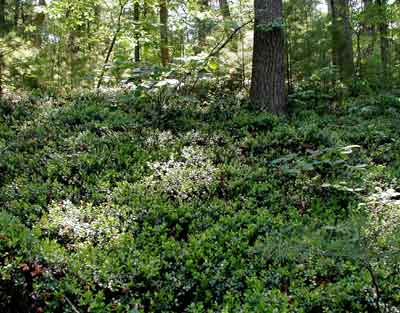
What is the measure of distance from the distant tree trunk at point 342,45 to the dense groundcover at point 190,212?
3166mm

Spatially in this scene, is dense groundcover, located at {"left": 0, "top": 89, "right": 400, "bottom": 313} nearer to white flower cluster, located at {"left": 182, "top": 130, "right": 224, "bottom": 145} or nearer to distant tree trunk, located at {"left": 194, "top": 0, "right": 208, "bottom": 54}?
white flower cluster, located at {"left": 182, "top": 130, "right": 224, "bottom": 145}

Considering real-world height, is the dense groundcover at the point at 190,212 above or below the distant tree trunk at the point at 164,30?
below

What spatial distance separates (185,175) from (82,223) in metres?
1.48

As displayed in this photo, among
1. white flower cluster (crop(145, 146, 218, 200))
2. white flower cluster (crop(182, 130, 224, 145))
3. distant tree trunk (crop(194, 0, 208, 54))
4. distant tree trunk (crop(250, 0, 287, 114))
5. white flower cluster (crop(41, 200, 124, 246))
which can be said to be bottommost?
white flower cluster (crop(41, 200, 124, 246))

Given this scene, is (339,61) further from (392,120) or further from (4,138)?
(4,138)

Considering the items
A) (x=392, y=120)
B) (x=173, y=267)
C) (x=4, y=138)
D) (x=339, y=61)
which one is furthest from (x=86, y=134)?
(x=339, y=61)

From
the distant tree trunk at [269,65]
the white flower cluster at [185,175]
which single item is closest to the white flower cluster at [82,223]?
the white flower cluster at [185,175]

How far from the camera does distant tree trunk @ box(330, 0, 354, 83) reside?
9.95m

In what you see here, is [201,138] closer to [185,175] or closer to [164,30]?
[185,175]

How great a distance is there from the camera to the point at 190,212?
14.4 feet

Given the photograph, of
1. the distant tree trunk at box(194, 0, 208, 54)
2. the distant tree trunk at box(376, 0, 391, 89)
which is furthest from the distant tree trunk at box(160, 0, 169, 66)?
the distant tree trunk at box(376, 0, 391, 89)

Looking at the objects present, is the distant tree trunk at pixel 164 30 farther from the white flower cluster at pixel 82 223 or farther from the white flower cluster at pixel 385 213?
the white flower cluster at pixel 385 213

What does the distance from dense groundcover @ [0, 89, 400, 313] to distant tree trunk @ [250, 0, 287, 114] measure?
0.61 m

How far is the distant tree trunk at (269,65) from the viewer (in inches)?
308
